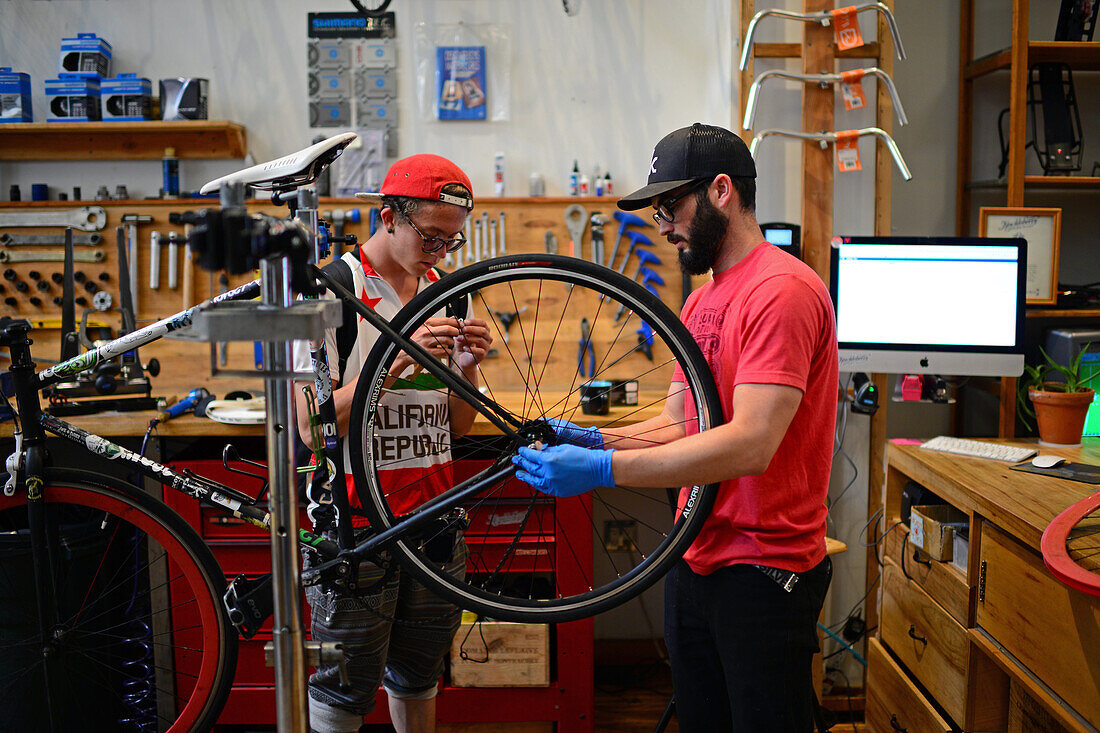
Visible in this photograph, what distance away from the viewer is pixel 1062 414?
2230 mm

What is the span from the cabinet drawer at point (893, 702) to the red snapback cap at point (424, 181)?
1648 millimetres

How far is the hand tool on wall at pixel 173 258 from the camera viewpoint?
9.96ft

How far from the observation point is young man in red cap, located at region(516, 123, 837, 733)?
4.21 ft

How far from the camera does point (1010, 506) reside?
5.51 ft

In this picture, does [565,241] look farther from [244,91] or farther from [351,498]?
[351,498]

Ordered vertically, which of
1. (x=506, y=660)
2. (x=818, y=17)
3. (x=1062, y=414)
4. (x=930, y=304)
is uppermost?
(x=818, y=17)

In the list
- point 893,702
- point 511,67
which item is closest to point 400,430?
point 893,702

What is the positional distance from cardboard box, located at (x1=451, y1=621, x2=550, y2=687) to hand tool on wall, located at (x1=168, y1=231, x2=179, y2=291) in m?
1.74

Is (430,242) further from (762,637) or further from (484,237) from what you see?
(484,237)

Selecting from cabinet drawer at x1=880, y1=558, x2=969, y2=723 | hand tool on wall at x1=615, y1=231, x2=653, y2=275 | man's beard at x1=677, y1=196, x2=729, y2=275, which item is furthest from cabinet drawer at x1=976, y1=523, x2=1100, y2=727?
hand tool on wall at x1=615, y1=231, x2=653, y2=275

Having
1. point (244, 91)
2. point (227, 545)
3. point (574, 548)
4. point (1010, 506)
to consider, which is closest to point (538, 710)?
→ point (574, 548)

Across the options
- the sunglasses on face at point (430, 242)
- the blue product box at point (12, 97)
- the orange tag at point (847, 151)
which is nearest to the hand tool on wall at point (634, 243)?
the orange tag at point (847, 151)

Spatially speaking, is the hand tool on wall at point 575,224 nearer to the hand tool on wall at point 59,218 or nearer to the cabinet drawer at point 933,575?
the cabinet drawer at point 933,575

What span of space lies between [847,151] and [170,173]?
242cm
